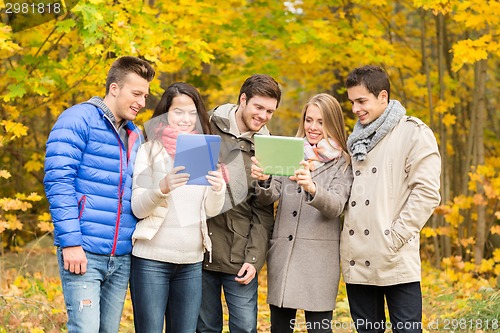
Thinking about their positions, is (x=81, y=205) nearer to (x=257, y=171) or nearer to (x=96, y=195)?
(x=96, y=195)

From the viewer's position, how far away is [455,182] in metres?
9.02

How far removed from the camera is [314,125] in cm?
366

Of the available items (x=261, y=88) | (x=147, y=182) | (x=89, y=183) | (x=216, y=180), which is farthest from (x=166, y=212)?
(x=261, y=88)

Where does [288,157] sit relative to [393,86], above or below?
below

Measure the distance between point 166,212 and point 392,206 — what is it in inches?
48.8

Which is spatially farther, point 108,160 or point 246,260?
point 246,260

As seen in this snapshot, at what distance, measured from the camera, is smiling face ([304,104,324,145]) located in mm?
3652

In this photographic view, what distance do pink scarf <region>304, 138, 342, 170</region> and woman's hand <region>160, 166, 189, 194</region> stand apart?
81 centimetres

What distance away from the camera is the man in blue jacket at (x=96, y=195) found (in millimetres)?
3018

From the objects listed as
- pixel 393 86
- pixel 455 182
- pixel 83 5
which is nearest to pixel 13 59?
pixel 83 5

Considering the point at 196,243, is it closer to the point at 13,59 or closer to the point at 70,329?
the point at 70,329

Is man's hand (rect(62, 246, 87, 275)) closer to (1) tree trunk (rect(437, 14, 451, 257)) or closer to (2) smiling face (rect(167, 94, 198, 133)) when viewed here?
(2) smiling face (rect(167, 94, 198, 133))

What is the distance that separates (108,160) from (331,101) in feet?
4.36

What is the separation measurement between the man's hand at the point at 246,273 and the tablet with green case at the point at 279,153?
584mm
